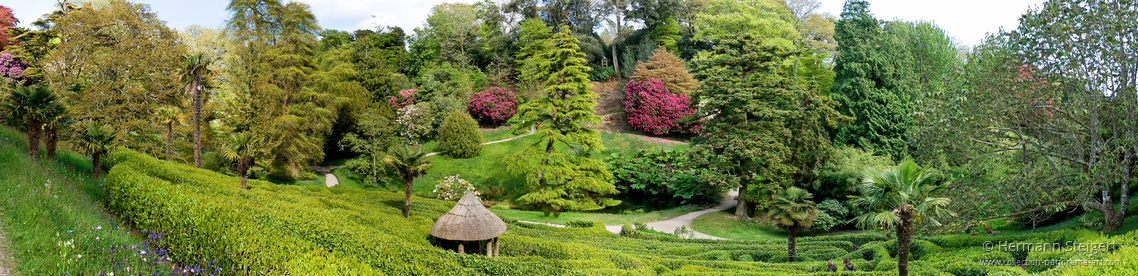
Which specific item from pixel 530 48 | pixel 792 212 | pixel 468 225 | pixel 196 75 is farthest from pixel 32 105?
pixel 530 48

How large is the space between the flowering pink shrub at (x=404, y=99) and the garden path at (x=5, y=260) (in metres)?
26.7

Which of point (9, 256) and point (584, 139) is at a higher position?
point (584, 139)

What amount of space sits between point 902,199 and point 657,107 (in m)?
24.6

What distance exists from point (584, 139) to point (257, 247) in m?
17.0

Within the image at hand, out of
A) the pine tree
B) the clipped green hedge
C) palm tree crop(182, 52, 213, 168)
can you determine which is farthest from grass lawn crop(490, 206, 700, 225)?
palm tree crop(182, 52, 213, 168)

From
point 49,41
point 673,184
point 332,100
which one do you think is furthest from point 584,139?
point 49,41

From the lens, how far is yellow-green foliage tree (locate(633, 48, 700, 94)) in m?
35.1

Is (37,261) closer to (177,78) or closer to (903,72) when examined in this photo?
(177,78)

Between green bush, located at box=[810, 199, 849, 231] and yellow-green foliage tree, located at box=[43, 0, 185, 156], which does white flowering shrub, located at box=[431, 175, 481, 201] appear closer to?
yellow-green foliage tree, located at box=[43, 0, 185, 156]

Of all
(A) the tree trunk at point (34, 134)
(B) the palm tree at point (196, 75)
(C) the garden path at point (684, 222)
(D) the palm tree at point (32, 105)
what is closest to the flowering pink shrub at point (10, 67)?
(B) the palm tree at point (196, 75)

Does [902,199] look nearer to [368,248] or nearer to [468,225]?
[468,225]

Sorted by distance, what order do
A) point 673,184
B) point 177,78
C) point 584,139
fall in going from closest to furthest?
point 177,78 → point 584,139 → point 673,184

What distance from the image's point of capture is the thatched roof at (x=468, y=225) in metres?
10.6

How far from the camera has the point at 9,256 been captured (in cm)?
643
